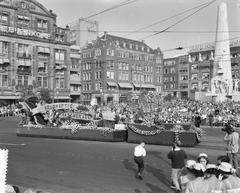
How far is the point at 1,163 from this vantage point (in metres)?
5.75

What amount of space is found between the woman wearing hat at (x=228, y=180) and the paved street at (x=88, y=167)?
549 cm

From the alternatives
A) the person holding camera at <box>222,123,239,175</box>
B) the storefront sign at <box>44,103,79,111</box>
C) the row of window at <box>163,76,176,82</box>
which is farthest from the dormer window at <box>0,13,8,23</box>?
the row of window at <box>163,76,176,82</box>

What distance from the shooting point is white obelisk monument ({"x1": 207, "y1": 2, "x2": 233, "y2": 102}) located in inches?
1873

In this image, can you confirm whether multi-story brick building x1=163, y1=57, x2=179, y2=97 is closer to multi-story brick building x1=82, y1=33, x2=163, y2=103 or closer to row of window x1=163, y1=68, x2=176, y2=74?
row of window x1=163, y1=68, x2=176, y2=74

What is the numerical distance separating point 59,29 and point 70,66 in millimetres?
7771

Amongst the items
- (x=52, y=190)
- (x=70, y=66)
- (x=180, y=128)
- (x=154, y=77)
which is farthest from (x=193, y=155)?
(x=154, y=77)

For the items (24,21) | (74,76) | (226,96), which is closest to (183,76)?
(74,76)

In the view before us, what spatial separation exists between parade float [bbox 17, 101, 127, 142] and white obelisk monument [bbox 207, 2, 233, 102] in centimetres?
2727

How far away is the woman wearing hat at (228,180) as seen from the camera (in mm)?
4730

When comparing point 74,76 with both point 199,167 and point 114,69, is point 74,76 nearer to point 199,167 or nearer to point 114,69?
point 114,69

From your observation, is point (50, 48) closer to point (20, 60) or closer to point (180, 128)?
point (20, 60)

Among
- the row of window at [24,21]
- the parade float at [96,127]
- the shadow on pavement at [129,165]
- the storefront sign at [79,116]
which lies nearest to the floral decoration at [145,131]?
the parade float at [96,127]

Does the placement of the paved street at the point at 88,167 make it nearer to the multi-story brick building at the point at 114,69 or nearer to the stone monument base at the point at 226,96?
the stone monument base at the point at 226,96

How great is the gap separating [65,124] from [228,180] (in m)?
20.7
